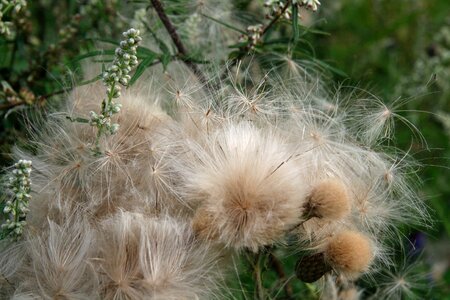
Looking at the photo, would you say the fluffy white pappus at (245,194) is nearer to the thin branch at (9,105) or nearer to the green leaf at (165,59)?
the green leaf at (165,59)

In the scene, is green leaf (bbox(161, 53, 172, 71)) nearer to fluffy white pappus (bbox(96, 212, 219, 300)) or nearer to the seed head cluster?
the seed head cluster

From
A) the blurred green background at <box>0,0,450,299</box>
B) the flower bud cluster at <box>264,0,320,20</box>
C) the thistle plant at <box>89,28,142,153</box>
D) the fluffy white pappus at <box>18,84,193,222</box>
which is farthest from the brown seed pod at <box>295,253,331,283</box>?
the flower bud cluster at <box>264,0,320,20</box>

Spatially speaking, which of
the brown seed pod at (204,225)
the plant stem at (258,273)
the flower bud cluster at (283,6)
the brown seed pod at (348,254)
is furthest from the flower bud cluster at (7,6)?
the brown seed pod at (348,254)

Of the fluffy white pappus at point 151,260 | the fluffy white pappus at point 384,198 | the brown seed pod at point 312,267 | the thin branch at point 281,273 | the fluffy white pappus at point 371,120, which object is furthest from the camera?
the thin branch at point 281,273

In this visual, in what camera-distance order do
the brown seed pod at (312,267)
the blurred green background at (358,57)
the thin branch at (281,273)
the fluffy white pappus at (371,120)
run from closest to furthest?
the brown seed pod at (312,267), the fluffy white pappus at (371,120), the thin branch at (281,273), the blurred green background at (358,57)

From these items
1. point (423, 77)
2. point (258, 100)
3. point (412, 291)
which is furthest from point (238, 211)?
point (423, 77)

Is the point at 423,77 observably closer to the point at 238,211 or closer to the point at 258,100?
the point at 258,100

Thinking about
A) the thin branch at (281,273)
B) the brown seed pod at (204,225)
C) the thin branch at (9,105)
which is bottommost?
the thin branch at (281,273)
